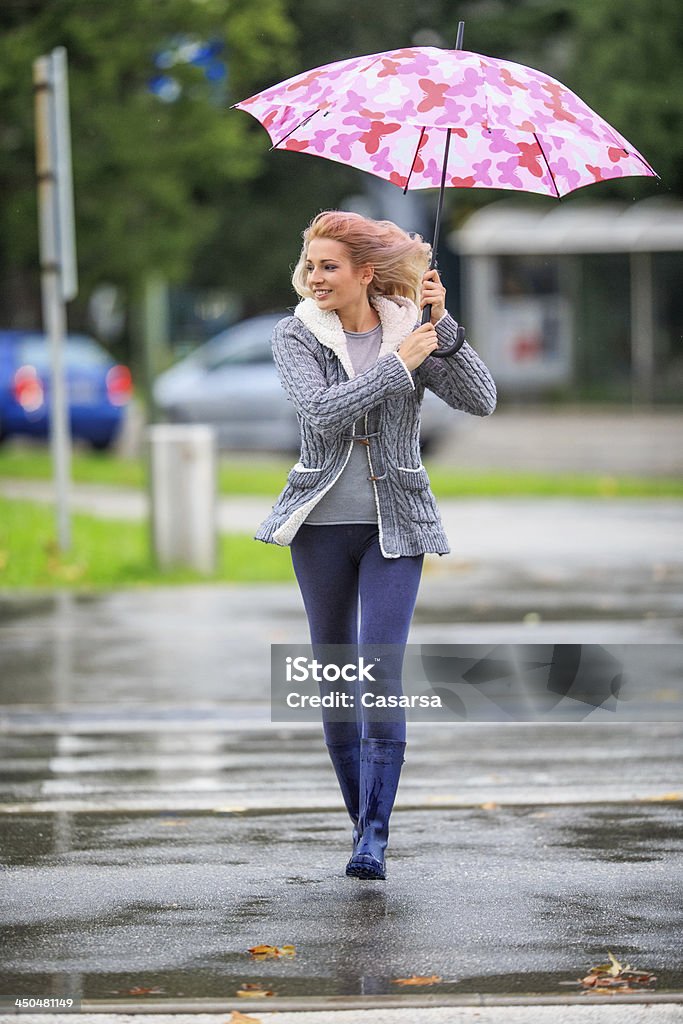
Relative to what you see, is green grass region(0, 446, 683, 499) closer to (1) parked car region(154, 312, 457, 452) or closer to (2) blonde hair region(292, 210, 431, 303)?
(1) parked car region(154, 312, 457, 452)

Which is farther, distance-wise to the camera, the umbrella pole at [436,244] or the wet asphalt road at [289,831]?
the umbrella pole at [436,244]

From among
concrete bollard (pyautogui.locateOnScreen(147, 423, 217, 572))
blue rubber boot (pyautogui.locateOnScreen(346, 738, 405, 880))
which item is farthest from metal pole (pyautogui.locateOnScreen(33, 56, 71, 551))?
blue rubber boot (pyautogui.locateOnScreen(346, 738, 405, 880))

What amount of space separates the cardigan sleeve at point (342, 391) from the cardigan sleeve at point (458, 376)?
154 millimetres

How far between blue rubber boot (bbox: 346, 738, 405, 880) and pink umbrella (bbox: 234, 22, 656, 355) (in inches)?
44.6

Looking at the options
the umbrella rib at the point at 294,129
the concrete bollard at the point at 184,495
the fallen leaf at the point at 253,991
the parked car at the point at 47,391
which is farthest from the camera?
the parked car at the point at 47,391

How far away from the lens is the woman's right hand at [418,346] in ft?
16.8

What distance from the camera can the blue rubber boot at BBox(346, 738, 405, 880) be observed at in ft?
17.2

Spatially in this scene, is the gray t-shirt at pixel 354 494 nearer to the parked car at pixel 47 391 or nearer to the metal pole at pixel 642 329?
the parked car at pixel 47 391

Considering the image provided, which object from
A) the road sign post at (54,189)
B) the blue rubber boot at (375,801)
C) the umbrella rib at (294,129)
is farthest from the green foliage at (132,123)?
the blue rubber boot at (375,801)

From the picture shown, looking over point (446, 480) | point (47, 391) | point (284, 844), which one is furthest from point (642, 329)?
point (284, 844)

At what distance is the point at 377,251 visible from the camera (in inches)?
209

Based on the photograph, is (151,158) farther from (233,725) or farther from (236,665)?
(233,725)

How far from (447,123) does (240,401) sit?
17857mm

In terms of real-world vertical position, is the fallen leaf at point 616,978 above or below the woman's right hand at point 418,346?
below
